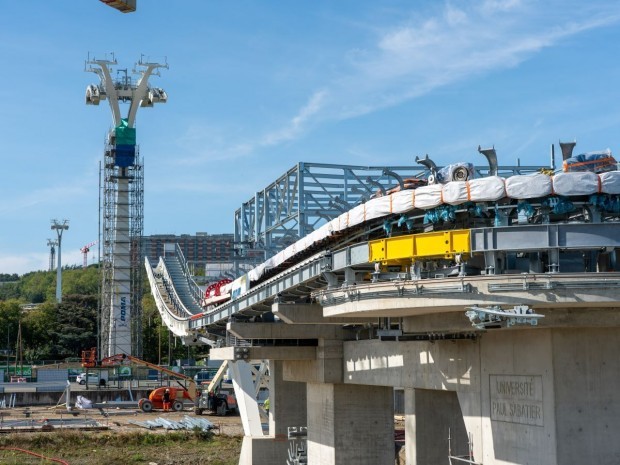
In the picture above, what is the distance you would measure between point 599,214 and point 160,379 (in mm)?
85777

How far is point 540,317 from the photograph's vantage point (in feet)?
82.3

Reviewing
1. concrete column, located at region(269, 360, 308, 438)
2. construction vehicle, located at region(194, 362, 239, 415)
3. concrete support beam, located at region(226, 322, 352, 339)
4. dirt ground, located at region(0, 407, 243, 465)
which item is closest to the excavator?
construction vehicle, located at region(194, 362, 239, 415)

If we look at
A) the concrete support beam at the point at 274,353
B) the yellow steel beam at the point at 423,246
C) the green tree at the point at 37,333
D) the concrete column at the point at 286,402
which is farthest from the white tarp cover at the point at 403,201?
the green tree at the point at 37,333

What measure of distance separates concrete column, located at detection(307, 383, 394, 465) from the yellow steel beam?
19.2 m

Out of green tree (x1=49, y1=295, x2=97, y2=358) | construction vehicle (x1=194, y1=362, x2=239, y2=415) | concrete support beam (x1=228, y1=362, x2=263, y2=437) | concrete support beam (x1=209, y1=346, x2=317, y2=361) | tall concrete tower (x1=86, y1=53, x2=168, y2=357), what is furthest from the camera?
green tree (x1=49, y1=295, x2=97, y2=358)

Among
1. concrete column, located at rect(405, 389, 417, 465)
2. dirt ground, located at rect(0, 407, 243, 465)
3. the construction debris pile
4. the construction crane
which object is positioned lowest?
dirt ground, located at rect(0, 407, 243, 465)

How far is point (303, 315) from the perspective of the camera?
1591 inches

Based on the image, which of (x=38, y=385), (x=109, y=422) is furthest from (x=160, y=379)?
(x=109, y=422)

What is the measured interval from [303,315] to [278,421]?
18.2 metres

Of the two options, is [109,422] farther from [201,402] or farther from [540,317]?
[540,317]

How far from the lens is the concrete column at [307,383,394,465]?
45.7m

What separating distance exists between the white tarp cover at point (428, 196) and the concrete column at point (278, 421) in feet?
101

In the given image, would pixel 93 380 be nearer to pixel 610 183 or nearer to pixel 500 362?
pixel 500 362

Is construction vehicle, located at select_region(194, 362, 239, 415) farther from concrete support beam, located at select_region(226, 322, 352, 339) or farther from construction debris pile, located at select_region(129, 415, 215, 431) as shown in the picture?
concrete support beam, located at select_region(226, 322, 352, 339)
